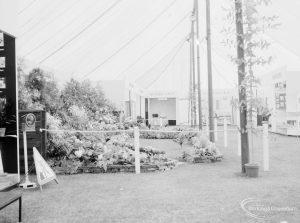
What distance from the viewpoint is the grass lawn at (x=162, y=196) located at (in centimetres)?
378

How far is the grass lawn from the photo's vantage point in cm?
378

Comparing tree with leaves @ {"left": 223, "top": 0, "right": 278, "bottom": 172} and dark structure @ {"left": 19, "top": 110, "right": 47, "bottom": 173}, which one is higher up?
tree with leaves @ {"left": 223, "top": 0, "right": 278, "bottom": 172}

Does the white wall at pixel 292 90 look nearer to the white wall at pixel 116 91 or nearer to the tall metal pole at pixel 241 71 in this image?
the white wall at pixel 116 91

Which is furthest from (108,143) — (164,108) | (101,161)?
(164,108)

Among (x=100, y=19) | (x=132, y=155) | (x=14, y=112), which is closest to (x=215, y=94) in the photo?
(x=100, y=19)

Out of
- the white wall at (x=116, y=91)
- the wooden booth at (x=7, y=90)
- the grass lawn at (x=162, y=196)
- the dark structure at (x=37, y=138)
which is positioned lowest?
the grass lawn at (x=162, y=196)

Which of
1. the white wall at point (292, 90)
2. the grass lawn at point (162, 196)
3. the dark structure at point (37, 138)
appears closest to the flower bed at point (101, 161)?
the grass lawn at point (162, 196)

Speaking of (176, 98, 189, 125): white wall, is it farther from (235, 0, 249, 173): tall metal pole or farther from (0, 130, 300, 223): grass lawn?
(235, 0, 249, 173): tall metal pole

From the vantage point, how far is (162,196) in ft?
15.5

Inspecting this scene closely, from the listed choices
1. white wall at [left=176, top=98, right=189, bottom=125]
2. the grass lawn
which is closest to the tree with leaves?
the grass lawn

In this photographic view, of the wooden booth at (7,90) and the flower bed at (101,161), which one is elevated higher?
the wooden booth at (7,90)

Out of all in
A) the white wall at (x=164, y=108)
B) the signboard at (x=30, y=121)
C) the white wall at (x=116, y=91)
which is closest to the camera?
the signboard at (x=30, y=121)

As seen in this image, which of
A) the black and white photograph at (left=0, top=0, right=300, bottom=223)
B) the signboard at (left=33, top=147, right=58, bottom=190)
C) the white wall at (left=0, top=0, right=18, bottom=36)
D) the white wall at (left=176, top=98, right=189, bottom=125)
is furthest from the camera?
the white wall at (left=176, top=98, right=189, bottom=125)

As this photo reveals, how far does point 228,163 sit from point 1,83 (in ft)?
16.2
